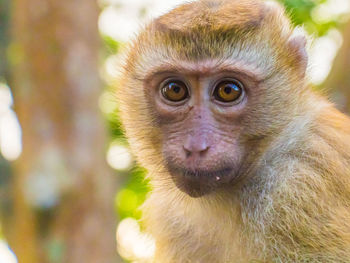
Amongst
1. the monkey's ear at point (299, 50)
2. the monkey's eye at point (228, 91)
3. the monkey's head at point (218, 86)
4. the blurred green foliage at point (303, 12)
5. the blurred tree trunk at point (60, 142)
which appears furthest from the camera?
the blurred tree trunk at point (60, 142)

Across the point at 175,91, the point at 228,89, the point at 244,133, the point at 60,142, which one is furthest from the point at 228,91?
the point at 60,142

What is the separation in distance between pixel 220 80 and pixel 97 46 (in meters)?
4.49

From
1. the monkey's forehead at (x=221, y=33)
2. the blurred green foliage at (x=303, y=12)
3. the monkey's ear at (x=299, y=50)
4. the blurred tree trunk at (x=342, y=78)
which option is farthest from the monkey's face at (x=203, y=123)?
the blurred tree trunk at (x=342, y=78)

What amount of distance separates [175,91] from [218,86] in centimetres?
38

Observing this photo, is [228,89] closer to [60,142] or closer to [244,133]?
[244,133]

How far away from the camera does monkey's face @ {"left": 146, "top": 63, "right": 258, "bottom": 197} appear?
4.80 m

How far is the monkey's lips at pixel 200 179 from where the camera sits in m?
4.82

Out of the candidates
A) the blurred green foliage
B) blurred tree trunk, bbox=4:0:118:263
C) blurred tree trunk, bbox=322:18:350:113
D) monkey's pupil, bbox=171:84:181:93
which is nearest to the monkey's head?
monkey's pupil, bbox=171:84:181:93

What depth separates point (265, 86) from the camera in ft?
17.1

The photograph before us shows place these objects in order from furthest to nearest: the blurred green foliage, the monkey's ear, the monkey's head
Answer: the blurred green foliage → the monkey's ear → the monkey's head

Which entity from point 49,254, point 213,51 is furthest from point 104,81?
point 213,51

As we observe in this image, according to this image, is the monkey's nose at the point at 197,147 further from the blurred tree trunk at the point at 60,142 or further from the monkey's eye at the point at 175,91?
the blurred tree trunk at the point at 60,142

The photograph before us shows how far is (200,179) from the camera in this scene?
4.86 m

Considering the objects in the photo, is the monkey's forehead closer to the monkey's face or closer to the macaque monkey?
the macaque monkey
